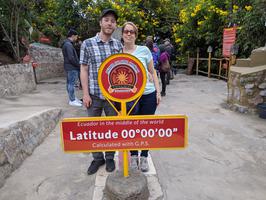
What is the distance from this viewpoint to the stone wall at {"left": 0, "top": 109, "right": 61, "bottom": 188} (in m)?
2.94

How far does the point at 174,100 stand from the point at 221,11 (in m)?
5.00

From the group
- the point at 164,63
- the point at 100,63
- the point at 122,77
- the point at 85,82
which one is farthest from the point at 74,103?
the point at 122,77

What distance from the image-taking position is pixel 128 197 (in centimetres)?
226

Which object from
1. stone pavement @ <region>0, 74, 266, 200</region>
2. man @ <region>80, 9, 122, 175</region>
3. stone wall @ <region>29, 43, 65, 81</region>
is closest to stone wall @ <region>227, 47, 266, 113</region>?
stone pavement @ <region>0, 74, 266, 200</region>

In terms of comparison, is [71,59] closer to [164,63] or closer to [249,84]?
[164,63]

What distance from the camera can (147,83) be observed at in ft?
8.60

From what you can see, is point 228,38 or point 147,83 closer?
point 147,83

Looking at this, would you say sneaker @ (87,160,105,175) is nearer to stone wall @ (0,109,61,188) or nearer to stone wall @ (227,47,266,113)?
stone wall @ (0,109,61,188)

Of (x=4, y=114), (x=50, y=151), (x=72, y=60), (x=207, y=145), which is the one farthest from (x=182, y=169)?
(x=72, y=60)

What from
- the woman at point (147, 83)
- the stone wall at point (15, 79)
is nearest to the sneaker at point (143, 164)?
the woman at point (147, 83)

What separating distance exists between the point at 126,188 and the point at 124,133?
0.54 m

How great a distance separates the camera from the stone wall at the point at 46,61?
34.7 ft

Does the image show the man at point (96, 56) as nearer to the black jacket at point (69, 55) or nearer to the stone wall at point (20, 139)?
the stone wall at point (20, 139)

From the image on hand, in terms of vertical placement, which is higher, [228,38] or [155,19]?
[155,19]
